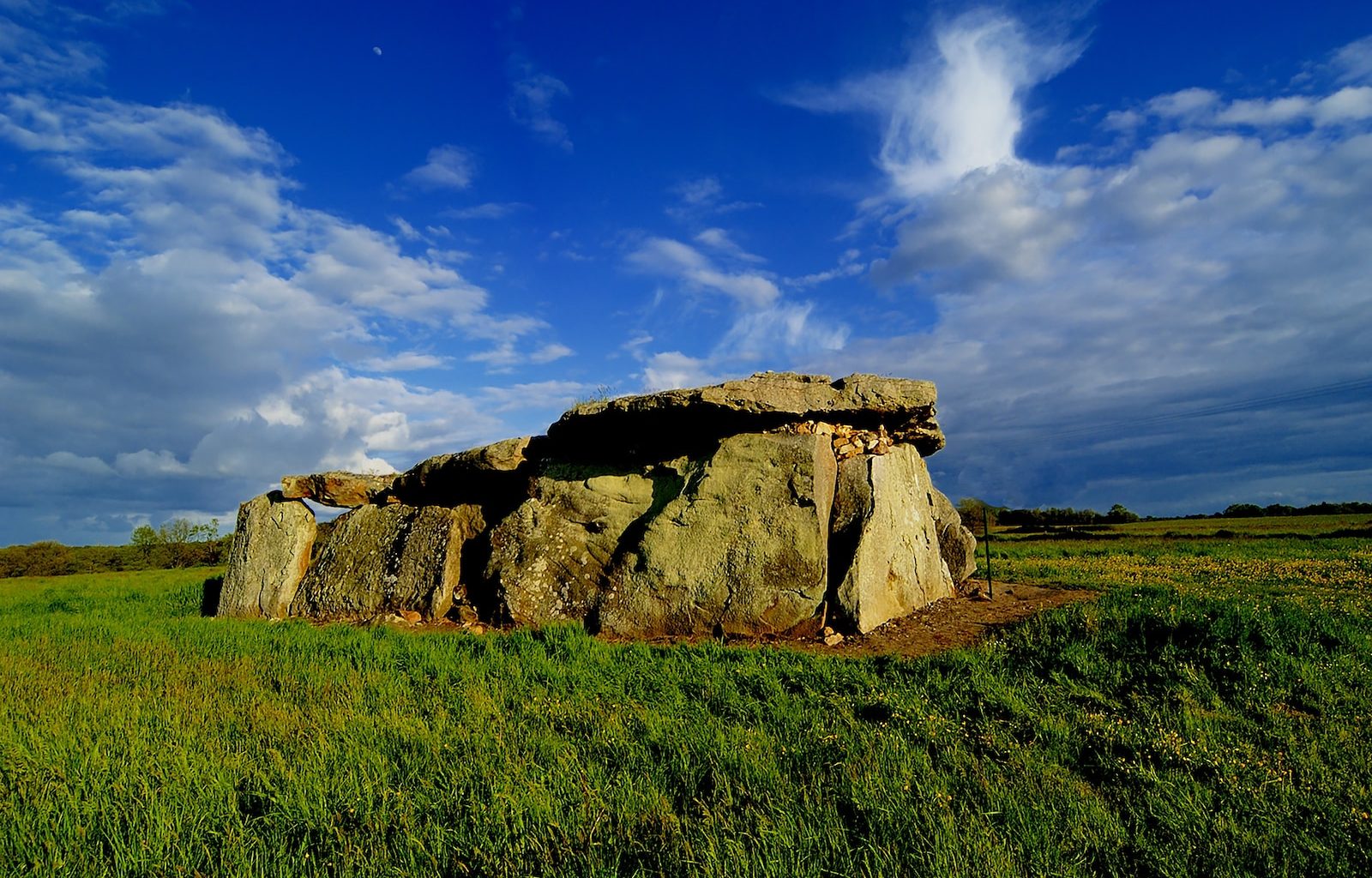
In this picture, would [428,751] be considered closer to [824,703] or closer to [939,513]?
[824,703]

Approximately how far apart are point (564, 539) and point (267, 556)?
7.05 m

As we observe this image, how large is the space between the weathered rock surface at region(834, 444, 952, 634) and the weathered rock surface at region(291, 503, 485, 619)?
24.7 feet

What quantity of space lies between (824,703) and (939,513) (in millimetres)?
9235

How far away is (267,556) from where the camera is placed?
14.4m

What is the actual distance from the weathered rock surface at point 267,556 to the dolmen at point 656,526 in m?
Result: 0.04

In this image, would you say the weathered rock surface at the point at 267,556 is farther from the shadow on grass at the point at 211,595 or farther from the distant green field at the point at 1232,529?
the distant green field at the point at 1232,529

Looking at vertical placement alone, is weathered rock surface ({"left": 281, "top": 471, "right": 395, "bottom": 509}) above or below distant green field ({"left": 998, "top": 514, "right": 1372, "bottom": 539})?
above

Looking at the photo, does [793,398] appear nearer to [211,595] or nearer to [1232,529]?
[211,595]

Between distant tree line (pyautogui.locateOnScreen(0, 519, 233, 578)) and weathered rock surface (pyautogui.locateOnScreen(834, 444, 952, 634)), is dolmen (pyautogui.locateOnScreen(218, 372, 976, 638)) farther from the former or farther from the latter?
distant tree line (pyautogui.locateOnScreen(0, 519, 233, 578))

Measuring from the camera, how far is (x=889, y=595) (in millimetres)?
11297

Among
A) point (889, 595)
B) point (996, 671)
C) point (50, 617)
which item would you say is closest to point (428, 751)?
point (996, 671)

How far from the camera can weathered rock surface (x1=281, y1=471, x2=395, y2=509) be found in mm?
14836

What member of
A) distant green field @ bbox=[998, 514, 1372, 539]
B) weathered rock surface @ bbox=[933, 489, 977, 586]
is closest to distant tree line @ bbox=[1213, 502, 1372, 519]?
distant green field @ bbox=[998, 514, 1372, 539]

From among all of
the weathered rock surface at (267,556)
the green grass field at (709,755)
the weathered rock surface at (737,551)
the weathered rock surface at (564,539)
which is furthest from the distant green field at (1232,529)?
the weathered rock surface at (267,556)
